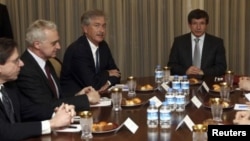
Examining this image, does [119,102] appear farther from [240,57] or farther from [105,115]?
[240,57]

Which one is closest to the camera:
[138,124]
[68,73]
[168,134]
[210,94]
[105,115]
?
[168,134]

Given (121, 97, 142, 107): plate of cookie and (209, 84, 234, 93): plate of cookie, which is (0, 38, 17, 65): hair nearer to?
(121, 97, 142, 107): plate of cookie

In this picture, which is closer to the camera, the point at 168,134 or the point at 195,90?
the point at 168,134

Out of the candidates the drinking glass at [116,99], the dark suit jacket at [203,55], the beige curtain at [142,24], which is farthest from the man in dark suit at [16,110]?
→ the beige curtain at [142,24]

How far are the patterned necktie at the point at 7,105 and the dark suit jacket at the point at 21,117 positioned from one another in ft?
0.12

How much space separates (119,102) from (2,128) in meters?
0.88

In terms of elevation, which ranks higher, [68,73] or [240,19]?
[240,19]

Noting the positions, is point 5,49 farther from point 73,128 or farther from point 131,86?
point 131,86

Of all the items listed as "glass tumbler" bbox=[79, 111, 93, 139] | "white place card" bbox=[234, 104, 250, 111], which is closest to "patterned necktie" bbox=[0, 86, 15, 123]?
"glass tumbler" bbox=[79, 111, 93, 139]

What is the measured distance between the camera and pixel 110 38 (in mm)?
5340

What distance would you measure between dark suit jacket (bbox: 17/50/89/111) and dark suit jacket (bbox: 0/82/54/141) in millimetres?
60

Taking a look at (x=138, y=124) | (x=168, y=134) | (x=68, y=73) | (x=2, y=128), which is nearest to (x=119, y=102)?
(x=138, y=124)

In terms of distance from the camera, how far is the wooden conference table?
7.38ft

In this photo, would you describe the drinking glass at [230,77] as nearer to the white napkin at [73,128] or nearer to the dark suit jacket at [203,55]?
the dark suit jacket at [203,55]
